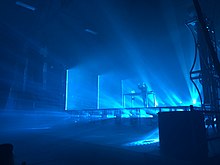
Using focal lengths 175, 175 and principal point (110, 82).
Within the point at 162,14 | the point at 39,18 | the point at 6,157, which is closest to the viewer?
the point at 6,157

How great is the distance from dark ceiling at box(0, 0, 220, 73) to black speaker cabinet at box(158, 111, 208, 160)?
4523mm

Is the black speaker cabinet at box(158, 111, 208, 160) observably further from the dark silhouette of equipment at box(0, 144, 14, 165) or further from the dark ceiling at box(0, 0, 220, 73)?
the dark ceiling at box(0, 0, 220, 73)

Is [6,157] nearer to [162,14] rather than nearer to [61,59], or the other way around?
[162,14]

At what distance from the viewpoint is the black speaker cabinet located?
2.86 m

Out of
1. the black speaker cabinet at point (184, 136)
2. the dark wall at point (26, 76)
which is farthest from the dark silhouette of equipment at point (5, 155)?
the dark wall at point (26, 76)

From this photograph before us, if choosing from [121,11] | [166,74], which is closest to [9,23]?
Result: [121,11]

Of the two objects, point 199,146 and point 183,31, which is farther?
point 183,31

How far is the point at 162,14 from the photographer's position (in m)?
7.81

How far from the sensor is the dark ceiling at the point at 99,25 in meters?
7.49

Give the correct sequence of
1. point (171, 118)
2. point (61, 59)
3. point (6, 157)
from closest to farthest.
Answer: point (6, 157)
point (171, 118)
point (61, 59)

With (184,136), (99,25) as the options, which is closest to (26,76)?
(99,25)

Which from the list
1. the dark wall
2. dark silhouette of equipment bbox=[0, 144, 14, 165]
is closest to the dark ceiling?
the dark wall

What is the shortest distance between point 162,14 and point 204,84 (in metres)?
4.00

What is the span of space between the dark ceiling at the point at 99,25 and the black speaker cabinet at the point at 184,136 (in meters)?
4.52
